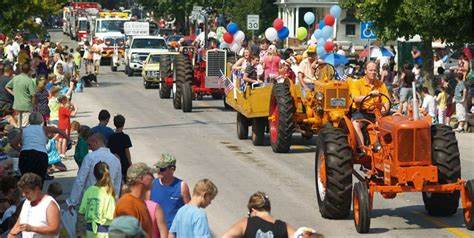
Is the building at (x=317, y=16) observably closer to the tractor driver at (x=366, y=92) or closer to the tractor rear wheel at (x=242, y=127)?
the tractor rear wheel at (x=242, y=127)

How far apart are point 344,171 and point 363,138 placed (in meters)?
0.88

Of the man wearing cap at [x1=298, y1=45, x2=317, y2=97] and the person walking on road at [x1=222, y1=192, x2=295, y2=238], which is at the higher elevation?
the man wearing cap at [x1=298, y1=45, x2=317, y2=97]

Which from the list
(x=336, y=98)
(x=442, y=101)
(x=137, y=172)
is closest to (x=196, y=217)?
(x=137, y=172)

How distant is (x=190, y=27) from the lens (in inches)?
3489

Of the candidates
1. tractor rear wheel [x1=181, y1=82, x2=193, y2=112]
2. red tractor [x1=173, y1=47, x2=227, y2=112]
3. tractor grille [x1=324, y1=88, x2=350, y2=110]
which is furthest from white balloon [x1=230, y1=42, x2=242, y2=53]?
tractor grille [x1=324, y1=88, x2=350, y2=110]

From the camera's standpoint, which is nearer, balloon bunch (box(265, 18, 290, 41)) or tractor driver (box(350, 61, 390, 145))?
tractor driver (box(350, 61, 390, 145))

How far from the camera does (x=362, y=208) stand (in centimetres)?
1588

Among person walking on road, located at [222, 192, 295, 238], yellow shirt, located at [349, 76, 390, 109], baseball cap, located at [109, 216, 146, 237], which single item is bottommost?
person walking on road, located at [222, 192, 295, 238]

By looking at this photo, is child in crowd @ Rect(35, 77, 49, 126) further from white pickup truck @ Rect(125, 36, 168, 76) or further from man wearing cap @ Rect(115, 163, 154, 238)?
white pickup truck @ Rect(125, 36, 168, 76)

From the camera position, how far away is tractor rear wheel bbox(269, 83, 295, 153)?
23.2 m

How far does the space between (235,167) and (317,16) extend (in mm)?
64380

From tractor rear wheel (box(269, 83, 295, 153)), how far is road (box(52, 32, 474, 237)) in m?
0.27

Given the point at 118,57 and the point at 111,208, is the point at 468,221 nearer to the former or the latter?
the point at 111,208

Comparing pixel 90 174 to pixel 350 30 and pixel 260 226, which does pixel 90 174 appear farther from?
pixel 350 30
